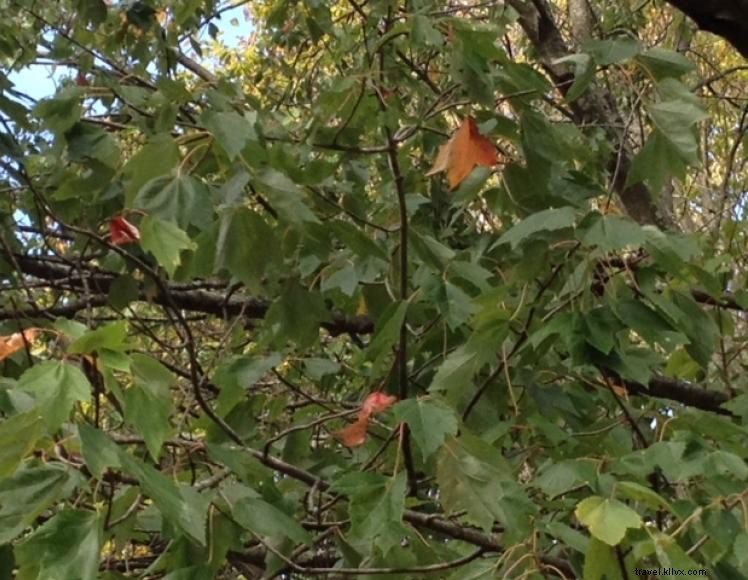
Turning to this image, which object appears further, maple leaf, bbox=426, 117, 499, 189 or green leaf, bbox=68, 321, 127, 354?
maple leaf, bbox=426, 117, 499, 189

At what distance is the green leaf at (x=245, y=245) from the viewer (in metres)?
1.41

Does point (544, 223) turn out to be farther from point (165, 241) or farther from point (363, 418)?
point (165, 241)

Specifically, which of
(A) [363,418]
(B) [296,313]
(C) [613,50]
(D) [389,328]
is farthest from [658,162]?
(B) [296,313]

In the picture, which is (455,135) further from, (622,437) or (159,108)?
(622,437)

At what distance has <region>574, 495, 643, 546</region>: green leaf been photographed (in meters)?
1.06

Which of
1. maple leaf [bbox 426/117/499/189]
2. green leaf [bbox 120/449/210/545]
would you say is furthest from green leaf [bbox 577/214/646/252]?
green leaf [bbox 120/449/210/545]

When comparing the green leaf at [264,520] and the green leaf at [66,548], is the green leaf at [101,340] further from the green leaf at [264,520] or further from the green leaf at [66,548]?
the green leaf at [264,520]

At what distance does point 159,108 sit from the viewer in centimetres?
168

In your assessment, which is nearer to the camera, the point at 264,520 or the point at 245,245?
the point at 264,520

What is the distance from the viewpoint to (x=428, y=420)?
1295 millimetres

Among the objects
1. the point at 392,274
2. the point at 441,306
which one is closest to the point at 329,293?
the point at 392,274

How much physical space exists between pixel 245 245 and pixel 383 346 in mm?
286

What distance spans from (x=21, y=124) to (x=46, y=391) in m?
1.40

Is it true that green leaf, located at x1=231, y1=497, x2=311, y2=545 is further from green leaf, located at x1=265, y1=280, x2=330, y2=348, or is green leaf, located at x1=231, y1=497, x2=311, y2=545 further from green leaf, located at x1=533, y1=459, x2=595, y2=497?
green leaf, located at x1=265, y1=280, x2=330, y2=348
